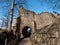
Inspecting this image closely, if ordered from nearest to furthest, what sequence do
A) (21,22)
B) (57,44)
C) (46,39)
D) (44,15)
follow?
(57,44) < (46,39) < (44,15) < (21,22)

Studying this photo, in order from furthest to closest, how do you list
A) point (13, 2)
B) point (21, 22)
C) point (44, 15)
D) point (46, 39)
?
point (21, 22) < point (44, 15) < point (13, 2) < point (46, 39)

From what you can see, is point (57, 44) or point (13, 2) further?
point (13, 2)

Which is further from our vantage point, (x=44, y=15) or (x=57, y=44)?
(x=44, y=15)

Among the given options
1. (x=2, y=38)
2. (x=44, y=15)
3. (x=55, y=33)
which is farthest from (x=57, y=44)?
(x=44, y=15)

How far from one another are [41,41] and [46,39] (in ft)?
1.36

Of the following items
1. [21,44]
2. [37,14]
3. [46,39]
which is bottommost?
[21,44]

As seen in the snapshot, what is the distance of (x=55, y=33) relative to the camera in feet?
35.7

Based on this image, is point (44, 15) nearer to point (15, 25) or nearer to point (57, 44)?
point (15, 25)

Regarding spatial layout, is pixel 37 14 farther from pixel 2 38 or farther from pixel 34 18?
pixel 2 38

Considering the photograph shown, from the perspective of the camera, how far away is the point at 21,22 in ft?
104

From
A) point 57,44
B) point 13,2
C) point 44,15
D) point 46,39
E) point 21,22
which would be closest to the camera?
point 57,44

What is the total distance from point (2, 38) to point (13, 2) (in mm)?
3708

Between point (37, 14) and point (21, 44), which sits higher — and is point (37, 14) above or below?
above

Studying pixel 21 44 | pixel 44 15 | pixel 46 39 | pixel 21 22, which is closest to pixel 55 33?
pixel 46 39
